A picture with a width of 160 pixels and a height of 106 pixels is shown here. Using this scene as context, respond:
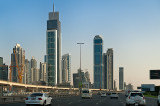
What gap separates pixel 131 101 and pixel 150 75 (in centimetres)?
7233

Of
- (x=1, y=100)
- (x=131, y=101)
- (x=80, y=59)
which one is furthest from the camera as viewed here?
(x=80, y=59)

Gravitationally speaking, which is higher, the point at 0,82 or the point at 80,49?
the point at 80,49

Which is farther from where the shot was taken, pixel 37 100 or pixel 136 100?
pixel 136 100

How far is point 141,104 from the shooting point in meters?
32.2

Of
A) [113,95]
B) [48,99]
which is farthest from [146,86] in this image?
[48,99]

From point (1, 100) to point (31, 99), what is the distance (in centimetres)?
2016

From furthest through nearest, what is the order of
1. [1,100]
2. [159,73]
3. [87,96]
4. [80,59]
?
1. [80,59]
2. [159,73]
3. [87,96]
4. [1,100]

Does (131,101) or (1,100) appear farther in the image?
(1,100)

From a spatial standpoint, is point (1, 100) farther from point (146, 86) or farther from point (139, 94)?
point (146, 86)

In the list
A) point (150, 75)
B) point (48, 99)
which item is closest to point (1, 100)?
point (48, 99)

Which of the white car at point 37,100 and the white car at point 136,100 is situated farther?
the white car at point 136,100

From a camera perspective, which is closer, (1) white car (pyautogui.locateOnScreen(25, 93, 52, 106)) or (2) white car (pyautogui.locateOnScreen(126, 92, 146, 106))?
(1) white car (pyautogui.locateOnScreen(25, 93, 52, 106))

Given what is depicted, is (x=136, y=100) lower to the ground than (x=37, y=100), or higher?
lower

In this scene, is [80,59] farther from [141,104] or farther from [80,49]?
[141,104]
